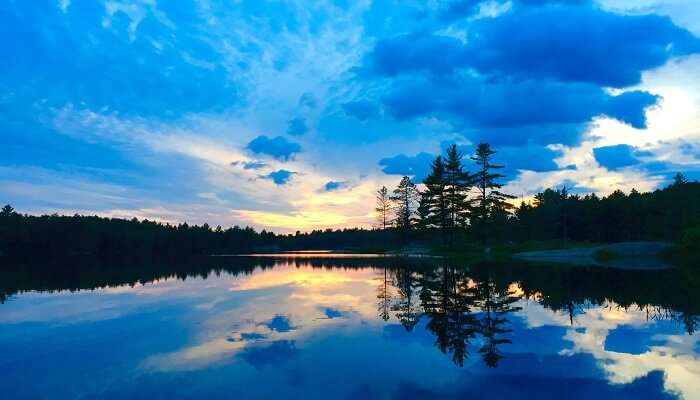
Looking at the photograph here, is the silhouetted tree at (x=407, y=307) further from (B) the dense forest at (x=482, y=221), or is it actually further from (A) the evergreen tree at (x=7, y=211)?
(A) the evergreen tree at (x=7, y=211)

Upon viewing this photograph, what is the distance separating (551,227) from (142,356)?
102521 mm

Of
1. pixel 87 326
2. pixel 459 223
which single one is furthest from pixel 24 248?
pixel 87 326

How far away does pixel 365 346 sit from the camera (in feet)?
40.0

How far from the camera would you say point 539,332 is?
44.7 feet

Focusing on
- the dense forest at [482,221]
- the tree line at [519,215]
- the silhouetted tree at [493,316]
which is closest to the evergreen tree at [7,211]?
the dense forest at [482,221]

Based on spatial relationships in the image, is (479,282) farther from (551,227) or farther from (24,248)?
(24,248)

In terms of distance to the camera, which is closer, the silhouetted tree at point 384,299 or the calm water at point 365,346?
the calm water at point 365,346

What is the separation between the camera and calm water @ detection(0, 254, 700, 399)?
8.82 meters

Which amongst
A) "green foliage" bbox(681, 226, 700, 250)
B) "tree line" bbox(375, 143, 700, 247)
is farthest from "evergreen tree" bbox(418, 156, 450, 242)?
"green foliage" bbox(681, 226, 700, 250)

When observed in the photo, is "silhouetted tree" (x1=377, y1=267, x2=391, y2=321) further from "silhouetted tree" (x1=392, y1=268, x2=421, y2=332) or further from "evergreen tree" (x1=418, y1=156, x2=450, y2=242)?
"evergreen tree" (x1=418, y1=156, x2=450, y2=242)

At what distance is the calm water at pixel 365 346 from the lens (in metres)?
8.82

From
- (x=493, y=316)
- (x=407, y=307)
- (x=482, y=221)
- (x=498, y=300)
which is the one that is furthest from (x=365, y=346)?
(x=482, y=221)

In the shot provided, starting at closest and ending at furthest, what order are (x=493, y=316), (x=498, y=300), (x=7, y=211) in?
(x=493, y=316) < (x=498, y=300) < (x=7, y=211)

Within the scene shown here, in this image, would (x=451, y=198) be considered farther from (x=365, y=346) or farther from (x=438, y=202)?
(x=365, y=346)
